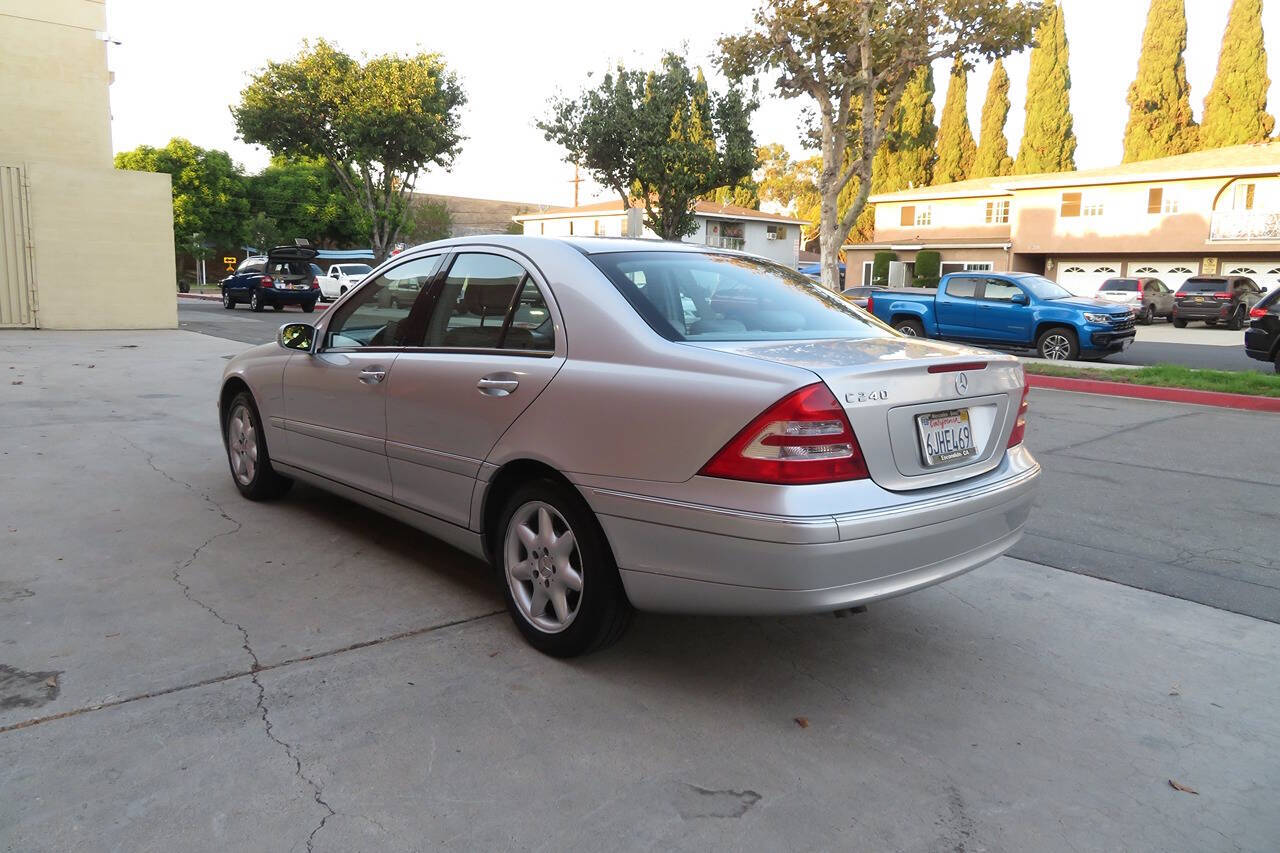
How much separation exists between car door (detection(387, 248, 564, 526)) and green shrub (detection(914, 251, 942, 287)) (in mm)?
40747

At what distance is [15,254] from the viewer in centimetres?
1898

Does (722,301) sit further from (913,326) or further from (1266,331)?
(913,326)

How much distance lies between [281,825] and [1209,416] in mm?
10153

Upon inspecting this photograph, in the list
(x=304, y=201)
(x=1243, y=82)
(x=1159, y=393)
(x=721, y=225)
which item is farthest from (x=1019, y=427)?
(x=304, y=201)

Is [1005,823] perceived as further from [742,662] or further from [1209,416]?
[1209,416]

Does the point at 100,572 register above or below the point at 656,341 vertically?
below

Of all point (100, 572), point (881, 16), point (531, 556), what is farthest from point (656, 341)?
point (881, 16)

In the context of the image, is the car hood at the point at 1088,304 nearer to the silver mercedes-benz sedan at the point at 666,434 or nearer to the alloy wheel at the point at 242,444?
the silver mercedes-benz sedan at the point at 666,434

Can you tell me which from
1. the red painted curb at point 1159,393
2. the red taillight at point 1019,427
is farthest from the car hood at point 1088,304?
the red taillight at point 1019,427

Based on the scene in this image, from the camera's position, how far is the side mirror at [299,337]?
491 cm

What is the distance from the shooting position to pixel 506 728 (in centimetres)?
294

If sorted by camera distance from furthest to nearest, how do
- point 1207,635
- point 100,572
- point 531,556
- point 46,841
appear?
point 100,572 → point 1207,635 → point 531,556 → point 46,841

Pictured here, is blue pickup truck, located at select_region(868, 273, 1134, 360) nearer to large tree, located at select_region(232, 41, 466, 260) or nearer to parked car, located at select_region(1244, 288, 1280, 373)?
parked car, located at select_region(1244, 288, 1280, 373)

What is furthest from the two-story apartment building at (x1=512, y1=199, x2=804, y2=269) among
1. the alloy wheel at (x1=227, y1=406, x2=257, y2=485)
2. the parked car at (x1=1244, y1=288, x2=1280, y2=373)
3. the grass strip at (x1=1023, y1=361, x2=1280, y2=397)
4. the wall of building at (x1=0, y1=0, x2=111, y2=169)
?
the alloy wheel at (x1=227, y1=406, x2=257, y2=485)
